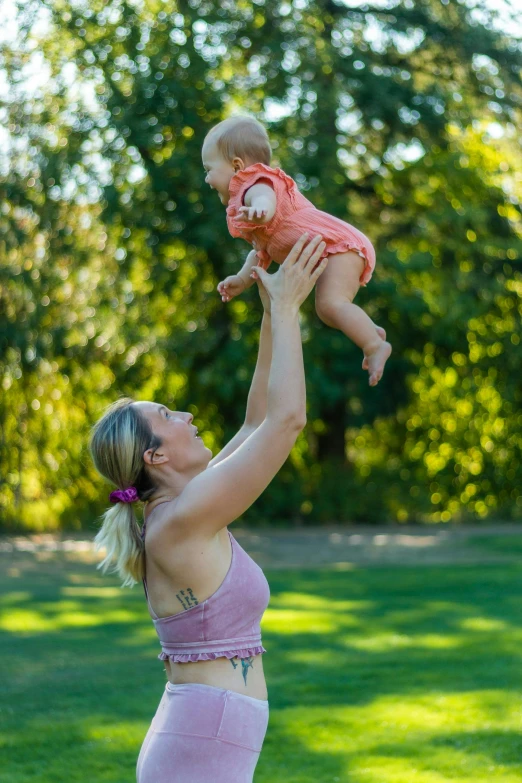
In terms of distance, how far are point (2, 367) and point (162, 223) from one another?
8.04 feet

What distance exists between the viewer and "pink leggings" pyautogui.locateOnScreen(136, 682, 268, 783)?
7.57 ft

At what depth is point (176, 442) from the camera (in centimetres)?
249

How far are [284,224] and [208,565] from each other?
2.95 ft

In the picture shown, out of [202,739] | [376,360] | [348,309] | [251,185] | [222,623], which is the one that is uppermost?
[251,185]

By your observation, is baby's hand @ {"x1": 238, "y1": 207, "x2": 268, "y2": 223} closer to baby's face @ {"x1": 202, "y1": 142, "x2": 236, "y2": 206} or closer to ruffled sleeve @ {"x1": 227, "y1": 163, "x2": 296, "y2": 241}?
ruffled sleeve @ {"x1": 227, "y1": 163, "x2": 296, "y2": 241}

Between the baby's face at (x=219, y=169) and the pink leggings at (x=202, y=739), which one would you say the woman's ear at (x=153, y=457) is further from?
the baby's face at (x=219, y=169)

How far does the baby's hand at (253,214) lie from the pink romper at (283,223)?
0.15ft

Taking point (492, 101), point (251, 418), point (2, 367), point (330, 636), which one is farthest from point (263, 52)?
point (251, 418)

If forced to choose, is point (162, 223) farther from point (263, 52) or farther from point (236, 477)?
point (236, 477)

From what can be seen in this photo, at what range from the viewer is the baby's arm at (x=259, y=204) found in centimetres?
254

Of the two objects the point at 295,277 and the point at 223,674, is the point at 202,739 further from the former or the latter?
the point at 295,277

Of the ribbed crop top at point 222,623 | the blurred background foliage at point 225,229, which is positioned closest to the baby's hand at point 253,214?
the ribbed crop top at point 222,623

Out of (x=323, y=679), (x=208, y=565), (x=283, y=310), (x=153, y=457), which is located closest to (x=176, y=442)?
(x=153, y=457)

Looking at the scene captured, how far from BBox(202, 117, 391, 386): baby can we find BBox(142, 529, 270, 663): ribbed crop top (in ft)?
2.09
